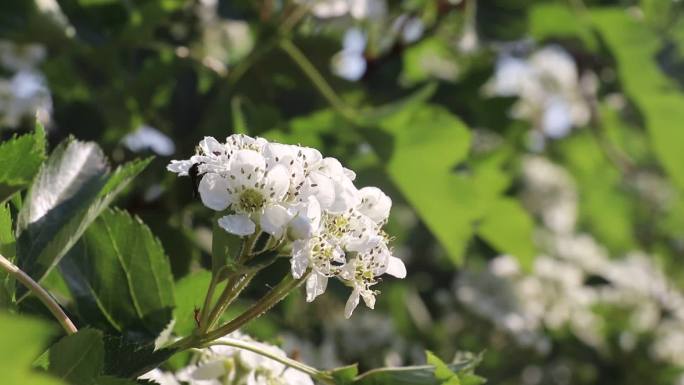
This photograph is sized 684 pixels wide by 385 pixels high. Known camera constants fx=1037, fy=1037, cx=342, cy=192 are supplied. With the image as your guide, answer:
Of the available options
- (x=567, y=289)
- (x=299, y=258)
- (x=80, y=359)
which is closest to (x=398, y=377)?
(x=299, y=258)

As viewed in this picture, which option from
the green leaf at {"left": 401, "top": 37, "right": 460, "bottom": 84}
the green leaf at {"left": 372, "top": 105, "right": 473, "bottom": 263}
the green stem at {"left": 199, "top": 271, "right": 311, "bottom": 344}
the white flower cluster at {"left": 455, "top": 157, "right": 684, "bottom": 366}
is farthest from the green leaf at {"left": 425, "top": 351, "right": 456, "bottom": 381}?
the white flower cluster at {"left": 455, "top": 157, "right": 684, "bottom": 366}

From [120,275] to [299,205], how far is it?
204mm

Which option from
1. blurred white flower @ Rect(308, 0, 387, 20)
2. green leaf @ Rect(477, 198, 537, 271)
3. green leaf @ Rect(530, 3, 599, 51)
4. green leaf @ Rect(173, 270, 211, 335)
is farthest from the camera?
green leaf @ Rect(530, 3, 599, 51)

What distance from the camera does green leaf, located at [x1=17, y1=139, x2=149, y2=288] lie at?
717 mm

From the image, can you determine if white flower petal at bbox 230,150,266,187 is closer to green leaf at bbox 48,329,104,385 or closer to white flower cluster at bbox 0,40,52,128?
green leaf at bbox 48,329,104,385

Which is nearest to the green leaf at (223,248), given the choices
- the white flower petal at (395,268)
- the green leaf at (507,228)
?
the white flower petal at (395,268)

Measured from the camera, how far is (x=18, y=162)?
0.67 metres

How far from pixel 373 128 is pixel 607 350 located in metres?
1.07

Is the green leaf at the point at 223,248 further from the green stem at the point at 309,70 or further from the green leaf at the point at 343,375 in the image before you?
the green stem at the point at 309,70

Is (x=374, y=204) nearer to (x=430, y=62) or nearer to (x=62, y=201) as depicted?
(x=62, y=201)

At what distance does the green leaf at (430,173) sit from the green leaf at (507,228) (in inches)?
10.5

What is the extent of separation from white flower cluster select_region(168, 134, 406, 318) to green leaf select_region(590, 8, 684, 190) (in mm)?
1062

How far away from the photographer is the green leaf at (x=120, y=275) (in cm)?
80

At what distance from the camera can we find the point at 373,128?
1.28 metres
